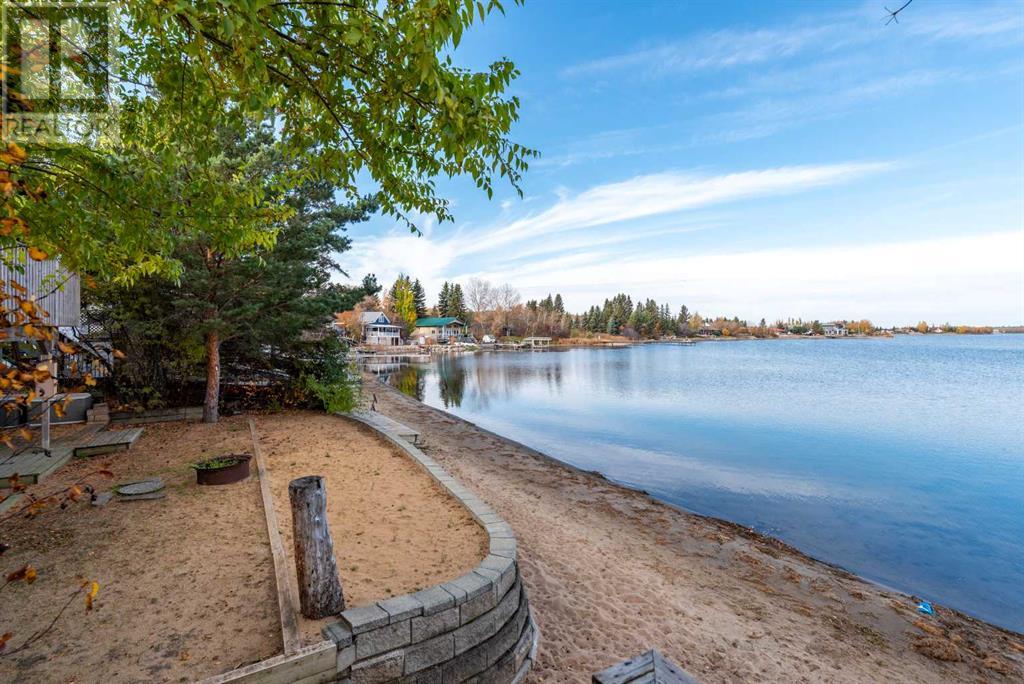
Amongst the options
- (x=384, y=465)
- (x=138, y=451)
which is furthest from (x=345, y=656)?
(x=138, y=451)

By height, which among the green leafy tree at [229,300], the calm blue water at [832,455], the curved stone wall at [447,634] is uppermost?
the green leafy tree at [229,300]

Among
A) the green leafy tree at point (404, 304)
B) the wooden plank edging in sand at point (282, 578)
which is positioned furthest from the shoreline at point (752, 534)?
the green leafy tree at point (404, 304)

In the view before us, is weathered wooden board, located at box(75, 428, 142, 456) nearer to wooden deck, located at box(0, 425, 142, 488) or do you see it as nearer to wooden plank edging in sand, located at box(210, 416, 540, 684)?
wooden deck, located at box(0, 425, 142, 488)

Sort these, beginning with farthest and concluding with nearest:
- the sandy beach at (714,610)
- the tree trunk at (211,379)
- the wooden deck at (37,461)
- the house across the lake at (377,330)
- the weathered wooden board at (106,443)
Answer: the house across the lake at (377,330)
the tree trunk at (211,379)
the weathered wooden board at (106,443)
the wooden deck at (37,461)
the sandy beach at (714,610)

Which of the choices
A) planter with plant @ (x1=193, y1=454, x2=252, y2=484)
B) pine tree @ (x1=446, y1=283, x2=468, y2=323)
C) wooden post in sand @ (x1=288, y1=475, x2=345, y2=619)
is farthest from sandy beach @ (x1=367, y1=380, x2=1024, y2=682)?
pine tree @ (x1=446, y1=283, x2=468, y2=323)

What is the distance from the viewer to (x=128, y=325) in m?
9.48

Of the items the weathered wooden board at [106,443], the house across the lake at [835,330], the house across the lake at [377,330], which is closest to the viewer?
the weathered wooden board at [106,443]

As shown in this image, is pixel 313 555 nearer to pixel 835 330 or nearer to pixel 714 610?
pixel 714 610

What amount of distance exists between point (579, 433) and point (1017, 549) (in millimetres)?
11223

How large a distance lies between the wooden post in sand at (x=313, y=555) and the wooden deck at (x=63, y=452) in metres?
5.02

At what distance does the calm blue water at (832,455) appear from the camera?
28.4ft

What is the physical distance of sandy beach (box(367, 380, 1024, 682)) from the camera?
4562 mm
